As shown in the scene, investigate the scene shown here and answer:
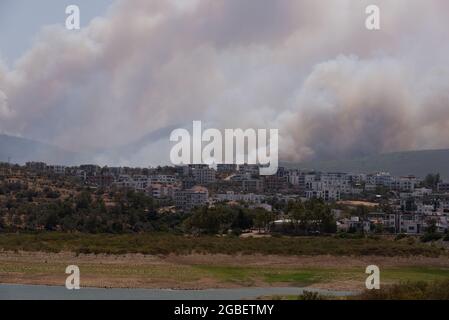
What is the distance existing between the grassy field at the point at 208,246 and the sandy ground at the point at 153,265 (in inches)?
44.9

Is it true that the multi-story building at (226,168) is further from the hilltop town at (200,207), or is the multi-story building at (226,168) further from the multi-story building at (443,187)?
the multi-story building at (443,187)

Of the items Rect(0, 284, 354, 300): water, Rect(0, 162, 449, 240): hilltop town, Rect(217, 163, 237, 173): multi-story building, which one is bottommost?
Rect(0, 284, 354, 300): water

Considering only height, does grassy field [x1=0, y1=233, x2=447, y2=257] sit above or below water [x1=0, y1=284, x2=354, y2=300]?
above

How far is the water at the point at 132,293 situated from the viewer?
39.5 meters

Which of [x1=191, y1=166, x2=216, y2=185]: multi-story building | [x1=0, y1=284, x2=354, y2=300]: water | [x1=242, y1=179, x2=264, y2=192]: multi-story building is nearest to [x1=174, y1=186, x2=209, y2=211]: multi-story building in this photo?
[x1=242, y1=179, x2=264, y2=192]: multi-story building

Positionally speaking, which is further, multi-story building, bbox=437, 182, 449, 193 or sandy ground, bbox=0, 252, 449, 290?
multi-story building, bbox=437, 182, 449, 193

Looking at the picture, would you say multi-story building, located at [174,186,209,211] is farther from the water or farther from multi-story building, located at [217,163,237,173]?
the water

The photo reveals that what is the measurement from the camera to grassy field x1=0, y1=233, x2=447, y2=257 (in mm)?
62281

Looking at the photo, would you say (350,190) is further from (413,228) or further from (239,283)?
(239,283)

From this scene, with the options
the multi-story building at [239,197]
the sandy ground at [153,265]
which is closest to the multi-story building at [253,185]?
the multi-story building at [239,197]

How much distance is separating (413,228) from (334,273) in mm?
40432

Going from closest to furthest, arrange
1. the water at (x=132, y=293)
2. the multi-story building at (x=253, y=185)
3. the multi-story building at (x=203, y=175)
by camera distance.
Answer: the water at (x=132, y=293)
the multi-story building at (x=253, y=185)
the multi-story building at (x=203, y=175)

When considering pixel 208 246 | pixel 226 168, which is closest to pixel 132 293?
pixel 208 246

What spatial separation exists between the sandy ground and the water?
1.88 metres
